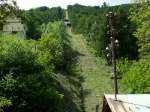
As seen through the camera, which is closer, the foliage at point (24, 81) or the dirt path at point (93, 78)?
the foliage at point (24, 81)

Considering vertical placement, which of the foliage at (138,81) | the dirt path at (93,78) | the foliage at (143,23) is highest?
the foliage at (143,23)

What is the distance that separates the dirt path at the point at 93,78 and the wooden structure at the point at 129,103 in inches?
992

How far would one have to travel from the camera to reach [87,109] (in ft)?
141

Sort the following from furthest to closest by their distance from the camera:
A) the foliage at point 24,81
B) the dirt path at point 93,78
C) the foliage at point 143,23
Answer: the dirt path at point 93,78
the foliage at point 24,81
the foliage at point 143,23

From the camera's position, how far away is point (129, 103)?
1650cm

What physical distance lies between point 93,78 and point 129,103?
4023 cm

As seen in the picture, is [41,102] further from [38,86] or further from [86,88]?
[86,88]

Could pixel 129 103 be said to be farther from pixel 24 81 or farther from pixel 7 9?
pixel 24 81

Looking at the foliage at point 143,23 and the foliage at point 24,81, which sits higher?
the foliage at point 143,23

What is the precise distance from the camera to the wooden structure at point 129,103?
15.7 metres

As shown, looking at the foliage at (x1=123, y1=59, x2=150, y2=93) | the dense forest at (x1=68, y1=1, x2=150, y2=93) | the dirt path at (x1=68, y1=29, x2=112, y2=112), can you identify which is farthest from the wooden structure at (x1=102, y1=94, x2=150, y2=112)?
the dirt path at (x1=68, y1=29, x2=112, y2=112)

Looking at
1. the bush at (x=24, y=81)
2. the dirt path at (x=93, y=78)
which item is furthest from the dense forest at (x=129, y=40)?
the bush at (x=24, y=81)

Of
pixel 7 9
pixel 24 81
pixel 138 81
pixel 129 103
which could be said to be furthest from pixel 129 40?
pixel 7 9

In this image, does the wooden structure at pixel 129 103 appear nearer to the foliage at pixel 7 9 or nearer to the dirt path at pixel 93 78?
the foliage at pixel 7 9
